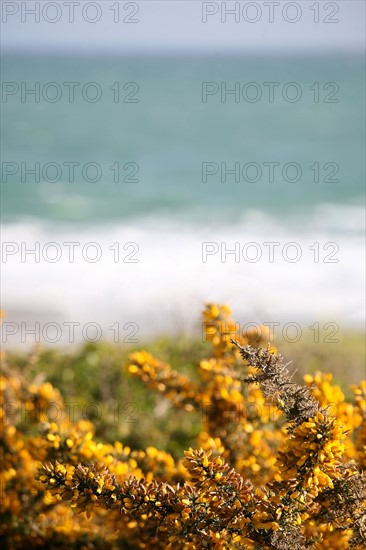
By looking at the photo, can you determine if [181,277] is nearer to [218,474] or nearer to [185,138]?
[218,474]

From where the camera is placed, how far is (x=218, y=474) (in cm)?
170

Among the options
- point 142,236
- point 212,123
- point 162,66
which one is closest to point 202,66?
point 162,66

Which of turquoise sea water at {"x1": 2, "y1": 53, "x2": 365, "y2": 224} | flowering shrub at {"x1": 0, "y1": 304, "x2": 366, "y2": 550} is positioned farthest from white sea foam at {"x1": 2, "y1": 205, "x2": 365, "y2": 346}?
flowering shrub at {"x1": 0, "y1": 304, "x2": 366, "y2": 550}

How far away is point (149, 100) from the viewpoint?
28.0 m

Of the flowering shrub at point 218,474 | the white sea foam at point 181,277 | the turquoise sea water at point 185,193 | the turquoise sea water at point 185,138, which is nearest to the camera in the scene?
the flowering shrub at point 218,474

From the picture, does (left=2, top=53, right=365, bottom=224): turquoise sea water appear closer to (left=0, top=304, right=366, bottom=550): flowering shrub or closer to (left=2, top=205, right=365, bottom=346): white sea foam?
(left=2, top=205, right=365, bottom=346): white sea foam

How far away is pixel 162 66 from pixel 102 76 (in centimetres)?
401

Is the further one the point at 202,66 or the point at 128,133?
the point at 202,66

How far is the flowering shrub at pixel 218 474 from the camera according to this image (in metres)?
1.65

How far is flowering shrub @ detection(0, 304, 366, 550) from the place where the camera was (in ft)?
5.42

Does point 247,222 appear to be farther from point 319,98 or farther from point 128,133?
point 319,98

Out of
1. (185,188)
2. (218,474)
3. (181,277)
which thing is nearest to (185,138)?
(185,188)

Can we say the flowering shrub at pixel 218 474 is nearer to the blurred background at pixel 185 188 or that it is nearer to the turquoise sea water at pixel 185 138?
the blurred background at pixel 185 188

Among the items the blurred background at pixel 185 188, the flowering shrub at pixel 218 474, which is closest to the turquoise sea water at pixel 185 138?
the blurred background at pixel 185 188
